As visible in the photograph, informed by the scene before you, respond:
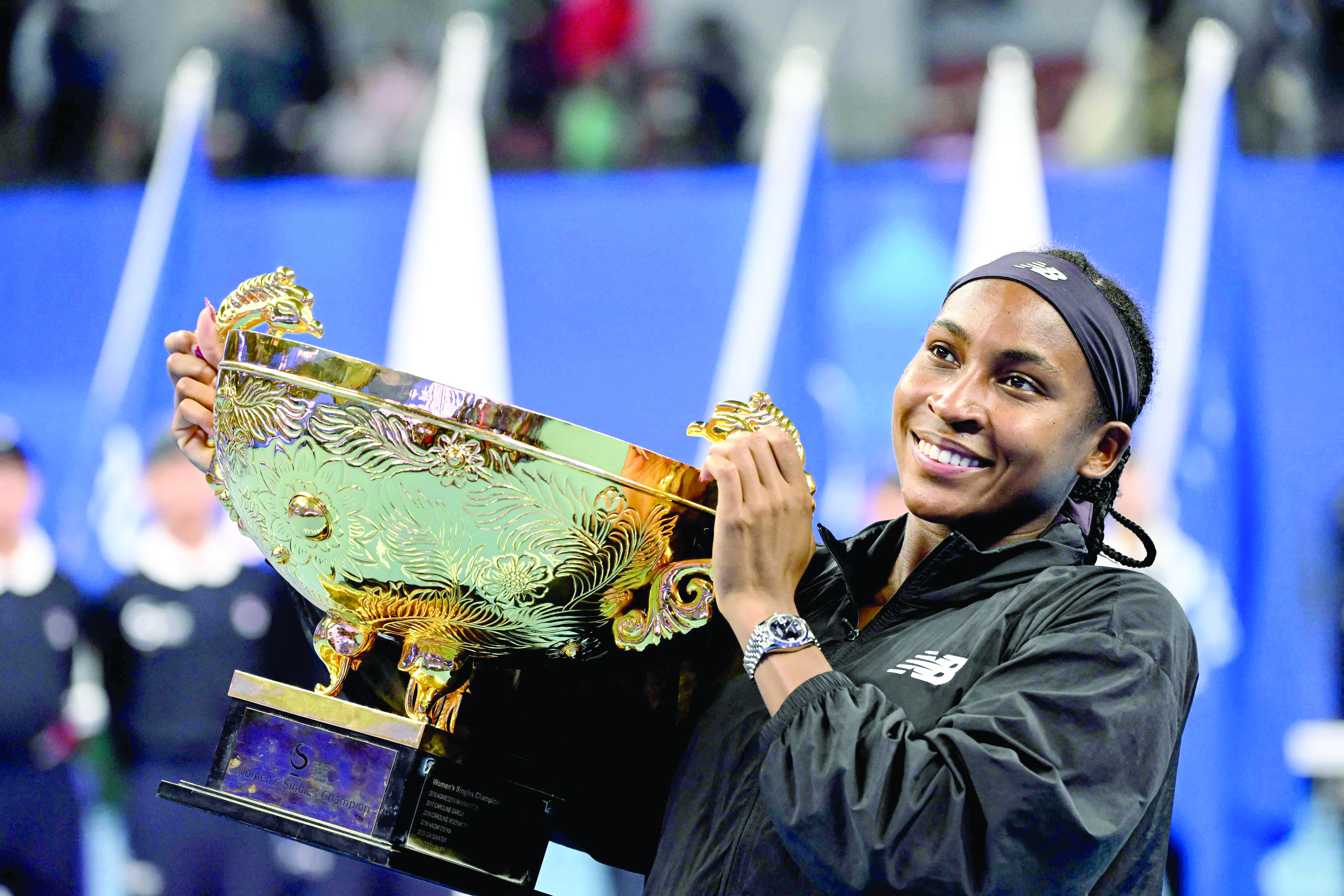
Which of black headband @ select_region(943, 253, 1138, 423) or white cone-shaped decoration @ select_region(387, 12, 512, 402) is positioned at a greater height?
white cone-shaped decoration @ select_region(387, 12, 512, 402)

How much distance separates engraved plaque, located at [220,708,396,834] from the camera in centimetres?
101

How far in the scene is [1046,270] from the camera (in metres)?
1.12

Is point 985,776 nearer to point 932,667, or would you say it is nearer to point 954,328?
point 932,667

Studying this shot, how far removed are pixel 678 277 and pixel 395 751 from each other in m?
3.41

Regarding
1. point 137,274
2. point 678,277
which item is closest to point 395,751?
point 678,277

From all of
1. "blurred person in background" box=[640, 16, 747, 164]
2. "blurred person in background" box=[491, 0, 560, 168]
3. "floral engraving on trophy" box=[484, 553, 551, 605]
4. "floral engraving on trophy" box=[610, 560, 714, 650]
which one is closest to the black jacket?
"floral engraving on trophy" box=[610, 560, 714, 650]

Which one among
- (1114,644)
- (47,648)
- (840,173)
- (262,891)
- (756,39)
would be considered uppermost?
(756,39)

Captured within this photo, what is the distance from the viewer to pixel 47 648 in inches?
156

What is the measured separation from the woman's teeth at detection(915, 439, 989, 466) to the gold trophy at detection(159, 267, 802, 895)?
13 centimetres

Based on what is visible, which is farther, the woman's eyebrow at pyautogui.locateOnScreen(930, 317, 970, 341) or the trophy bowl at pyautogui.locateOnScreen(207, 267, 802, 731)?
the woman's eyebrow at pyautogui.locateOnScreen(930, 317, 970, 341)

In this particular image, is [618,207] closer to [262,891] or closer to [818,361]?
[818,361]

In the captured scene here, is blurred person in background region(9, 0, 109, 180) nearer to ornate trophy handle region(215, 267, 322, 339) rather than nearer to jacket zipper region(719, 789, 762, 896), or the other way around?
ornate trophy handle region(215, 267, 322, 339)

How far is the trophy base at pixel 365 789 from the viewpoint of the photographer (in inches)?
39.4

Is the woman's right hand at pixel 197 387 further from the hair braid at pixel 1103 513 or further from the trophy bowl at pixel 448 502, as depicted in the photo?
the hair braid at pixel 1103 513
